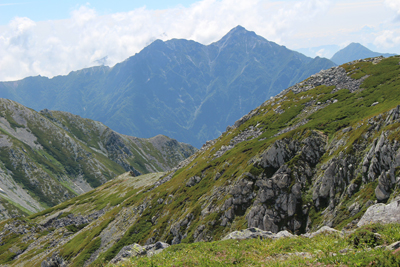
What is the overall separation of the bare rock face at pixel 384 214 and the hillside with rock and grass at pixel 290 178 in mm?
1401

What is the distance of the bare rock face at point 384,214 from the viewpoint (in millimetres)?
18516

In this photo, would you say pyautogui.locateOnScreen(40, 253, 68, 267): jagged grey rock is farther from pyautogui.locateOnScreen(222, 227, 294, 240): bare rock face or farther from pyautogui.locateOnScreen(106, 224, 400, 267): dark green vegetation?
pyautogui.locateOnScreen(106, 224, 400, 267): dark green vegetation

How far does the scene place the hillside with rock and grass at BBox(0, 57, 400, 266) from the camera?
94.6ft

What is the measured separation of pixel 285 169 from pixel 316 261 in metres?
26.2

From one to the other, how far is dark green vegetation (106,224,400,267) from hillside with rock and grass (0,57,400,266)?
130 centimetres

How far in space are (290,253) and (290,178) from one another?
22.2 meters

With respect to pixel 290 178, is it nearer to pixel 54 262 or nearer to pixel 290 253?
pixel 290 253

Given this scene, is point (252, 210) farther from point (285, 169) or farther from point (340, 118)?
point (340, 118)

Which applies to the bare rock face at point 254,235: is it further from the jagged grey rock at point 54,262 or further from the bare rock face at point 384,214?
the jagged grey rock at point 54,262

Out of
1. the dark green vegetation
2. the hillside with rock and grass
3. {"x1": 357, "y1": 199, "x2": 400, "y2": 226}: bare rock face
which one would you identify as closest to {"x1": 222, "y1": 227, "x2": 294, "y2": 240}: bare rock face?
the dark green vegetation

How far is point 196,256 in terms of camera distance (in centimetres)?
1922

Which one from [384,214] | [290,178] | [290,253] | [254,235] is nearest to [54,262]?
[290,178]

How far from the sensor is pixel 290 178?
126ft

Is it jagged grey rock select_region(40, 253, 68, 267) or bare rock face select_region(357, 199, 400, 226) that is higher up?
bare rock face select_region(357, 199, 400, 226)
